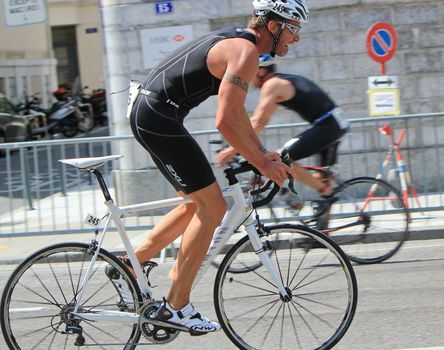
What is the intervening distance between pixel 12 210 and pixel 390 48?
469 centimetres

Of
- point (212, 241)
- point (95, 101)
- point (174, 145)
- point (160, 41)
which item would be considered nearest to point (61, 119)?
point (95, 101)

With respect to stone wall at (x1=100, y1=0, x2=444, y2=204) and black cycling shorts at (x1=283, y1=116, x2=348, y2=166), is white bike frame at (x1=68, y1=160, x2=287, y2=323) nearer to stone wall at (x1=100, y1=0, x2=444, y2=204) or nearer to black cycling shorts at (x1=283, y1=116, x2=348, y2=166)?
black cycling shorts at (x1=283, y1=116, x2=348, y2=166)

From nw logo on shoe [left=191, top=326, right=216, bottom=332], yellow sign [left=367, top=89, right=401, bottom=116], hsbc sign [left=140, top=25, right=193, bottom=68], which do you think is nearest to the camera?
nw logo on shoe [left=191, top=326, right=216, bottom=332]

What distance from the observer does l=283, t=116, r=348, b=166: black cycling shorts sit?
7152mm

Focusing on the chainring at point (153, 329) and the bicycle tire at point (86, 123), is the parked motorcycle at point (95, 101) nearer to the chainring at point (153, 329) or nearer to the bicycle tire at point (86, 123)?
the bicycle tire at point (86, 123)

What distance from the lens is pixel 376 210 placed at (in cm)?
738

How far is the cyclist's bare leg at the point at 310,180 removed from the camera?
7184 mm

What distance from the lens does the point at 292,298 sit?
15.6 feet

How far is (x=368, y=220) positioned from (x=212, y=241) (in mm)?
3045

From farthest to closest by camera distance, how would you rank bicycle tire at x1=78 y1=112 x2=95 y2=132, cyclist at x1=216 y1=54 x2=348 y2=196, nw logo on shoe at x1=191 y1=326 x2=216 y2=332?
bicycle tire at x1=78 y1=112 x2=95 y2=132 → cyclist at x1=216 y1=54 x2=348 y2=196 → nw logo on shoe at x1=191 y1=326 x2=216 y2=332

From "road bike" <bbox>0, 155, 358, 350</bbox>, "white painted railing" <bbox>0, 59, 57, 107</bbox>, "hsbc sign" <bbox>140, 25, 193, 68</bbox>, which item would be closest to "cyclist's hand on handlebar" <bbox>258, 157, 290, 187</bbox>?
"road bike" <bbox>0, 155, 358, 350</bbox>

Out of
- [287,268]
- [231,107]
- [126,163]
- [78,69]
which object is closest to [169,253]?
[126,163]

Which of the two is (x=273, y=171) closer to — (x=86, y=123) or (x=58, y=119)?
(x=58, y=119)

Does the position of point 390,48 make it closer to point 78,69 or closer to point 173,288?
point 173,288
